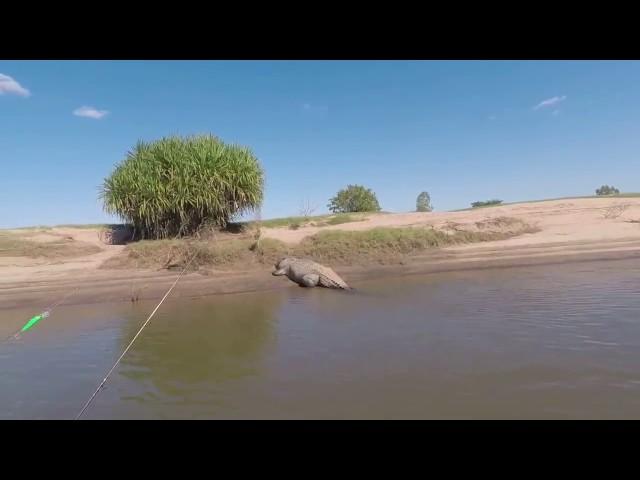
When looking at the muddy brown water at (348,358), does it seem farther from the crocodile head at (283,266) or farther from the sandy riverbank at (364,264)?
the crocodile head at (283,266)

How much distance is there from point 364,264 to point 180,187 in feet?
28.6

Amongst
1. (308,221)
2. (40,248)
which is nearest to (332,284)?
(308,221)

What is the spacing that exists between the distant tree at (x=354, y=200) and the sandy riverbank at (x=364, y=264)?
527 inches

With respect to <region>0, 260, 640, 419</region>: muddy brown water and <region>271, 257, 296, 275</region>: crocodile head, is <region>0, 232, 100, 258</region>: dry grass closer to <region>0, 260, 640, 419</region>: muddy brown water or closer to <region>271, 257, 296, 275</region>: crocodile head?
<region>0, 260, 640, 419</region>: muddy brown water

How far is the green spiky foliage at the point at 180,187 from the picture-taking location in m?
16.6

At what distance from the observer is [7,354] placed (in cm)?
636

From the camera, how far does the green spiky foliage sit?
54.6ft

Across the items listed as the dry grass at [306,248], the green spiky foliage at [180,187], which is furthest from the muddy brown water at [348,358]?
the green spiky foliage at [180,187]

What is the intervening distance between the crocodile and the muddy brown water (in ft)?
5.65

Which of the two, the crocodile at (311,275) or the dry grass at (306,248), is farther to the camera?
the dry grass at (306,248)

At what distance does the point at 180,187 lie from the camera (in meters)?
16.6

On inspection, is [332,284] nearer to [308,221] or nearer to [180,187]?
[180,187]
